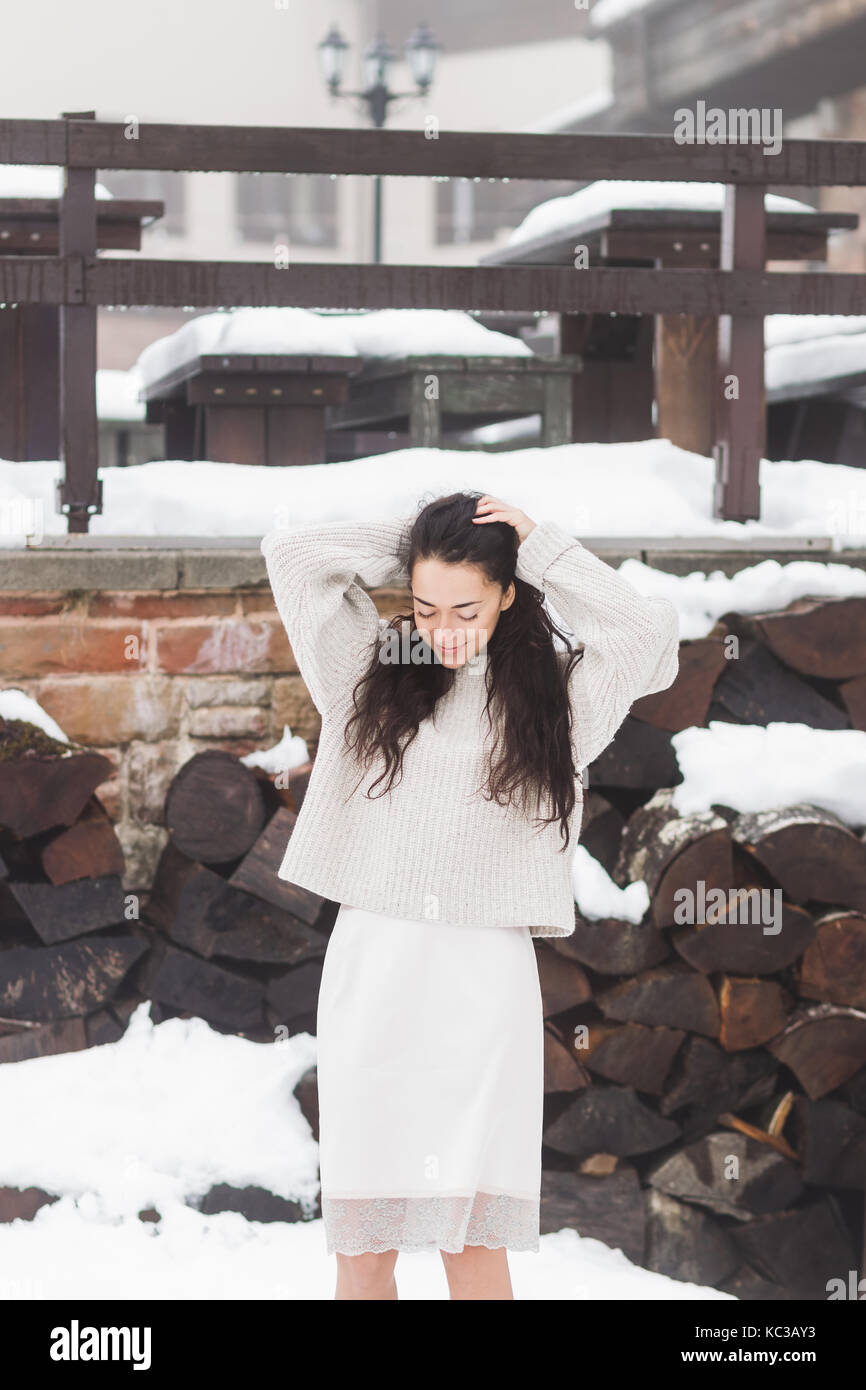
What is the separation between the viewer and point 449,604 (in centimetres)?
241

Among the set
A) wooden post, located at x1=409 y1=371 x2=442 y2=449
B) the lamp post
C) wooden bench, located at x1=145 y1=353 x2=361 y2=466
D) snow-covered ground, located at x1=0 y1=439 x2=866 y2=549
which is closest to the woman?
snow-covered ground, located at x1=0 y1=439 x2=866 y2=549

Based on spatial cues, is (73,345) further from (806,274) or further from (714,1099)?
(714,1099)

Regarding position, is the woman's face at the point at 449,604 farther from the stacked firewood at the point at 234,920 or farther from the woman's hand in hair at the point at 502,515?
the stacked firewood at the point at 234,920

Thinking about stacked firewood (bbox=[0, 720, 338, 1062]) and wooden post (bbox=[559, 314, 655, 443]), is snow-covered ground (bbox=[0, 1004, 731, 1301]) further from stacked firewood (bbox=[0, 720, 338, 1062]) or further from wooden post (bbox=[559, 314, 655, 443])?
wooden post (bbox=[559, 314, 655, 443])

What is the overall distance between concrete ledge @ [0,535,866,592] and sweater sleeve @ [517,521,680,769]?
1437 mm

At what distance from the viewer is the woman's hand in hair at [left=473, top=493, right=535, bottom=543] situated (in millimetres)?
2455

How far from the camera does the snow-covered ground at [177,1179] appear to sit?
127 inches

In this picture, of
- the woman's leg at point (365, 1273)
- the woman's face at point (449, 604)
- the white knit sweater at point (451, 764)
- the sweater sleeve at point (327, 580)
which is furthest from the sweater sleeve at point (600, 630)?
the woman's leg at point (365, 1273)

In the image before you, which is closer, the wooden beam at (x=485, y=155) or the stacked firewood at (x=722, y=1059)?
the stacked firewood at (x=722, y=1059)

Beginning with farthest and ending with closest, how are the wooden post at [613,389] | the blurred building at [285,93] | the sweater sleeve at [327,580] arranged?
the blurred building at [285,93] < the wooden post at [613,389] < the sweater sleeve at [327,580]

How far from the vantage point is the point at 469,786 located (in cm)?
247

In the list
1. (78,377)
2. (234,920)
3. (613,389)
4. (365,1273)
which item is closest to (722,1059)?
(234,920)

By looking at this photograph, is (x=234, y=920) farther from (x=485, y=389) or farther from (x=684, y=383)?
(x=684, y=383)

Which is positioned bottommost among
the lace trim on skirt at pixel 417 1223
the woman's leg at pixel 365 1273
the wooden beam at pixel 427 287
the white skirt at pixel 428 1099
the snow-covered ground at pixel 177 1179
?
the snow-covered ground at pixel 177 1179
